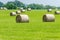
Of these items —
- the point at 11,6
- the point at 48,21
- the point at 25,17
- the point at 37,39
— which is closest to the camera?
the point at 37,39

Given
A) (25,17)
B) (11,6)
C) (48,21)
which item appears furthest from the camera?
(11,6)

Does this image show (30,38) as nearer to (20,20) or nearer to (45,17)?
(20,20)

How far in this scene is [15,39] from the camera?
14406 millimetres

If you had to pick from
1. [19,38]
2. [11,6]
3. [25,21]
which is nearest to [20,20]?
[25,21]

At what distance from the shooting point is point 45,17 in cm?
2603

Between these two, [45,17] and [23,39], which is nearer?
[23,39]

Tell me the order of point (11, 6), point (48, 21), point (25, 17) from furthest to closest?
1. point (11, 6)
2. point (48, 21)
3. point (25, 17)

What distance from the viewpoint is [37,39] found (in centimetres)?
1426

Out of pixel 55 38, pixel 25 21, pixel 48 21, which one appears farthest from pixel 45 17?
pixel 55 38

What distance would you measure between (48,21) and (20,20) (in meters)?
2.96

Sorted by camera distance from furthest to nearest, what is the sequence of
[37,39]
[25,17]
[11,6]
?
[11,6]
[25,17]
[37,39]

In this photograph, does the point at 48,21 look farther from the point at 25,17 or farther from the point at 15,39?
the point at 15,39

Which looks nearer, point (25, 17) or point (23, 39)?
point (23, 39)

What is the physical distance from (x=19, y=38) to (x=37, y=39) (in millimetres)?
1077
